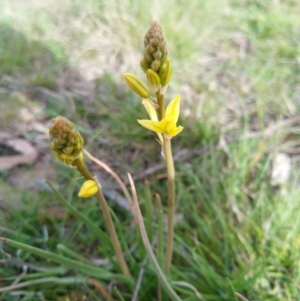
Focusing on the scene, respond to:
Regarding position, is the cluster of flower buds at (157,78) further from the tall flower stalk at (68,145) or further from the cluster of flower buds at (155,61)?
the tall flower stalk at (68,145)

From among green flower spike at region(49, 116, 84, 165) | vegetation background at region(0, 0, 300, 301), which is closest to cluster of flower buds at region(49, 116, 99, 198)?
green flower spike at region(49, 116, 84, 165)

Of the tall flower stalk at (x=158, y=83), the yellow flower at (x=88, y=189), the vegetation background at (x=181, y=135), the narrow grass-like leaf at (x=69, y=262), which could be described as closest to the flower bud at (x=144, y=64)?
the tall flower stalk at (x=158, y=83)

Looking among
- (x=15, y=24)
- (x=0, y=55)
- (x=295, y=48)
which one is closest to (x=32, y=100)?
(x=0, y=55)

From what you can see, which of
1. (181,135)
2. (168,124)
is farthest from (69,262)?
(181,135)

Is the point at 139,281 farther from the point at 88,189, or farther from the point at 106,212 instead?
the point at 88,189

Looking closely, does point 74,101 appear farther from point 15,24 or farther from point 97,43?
point 15,24

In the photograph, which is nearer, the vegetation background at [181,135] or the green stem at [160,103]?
the green stem at [160,103]
